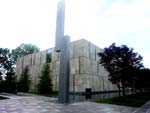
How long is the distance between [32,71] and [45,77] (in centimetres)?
830

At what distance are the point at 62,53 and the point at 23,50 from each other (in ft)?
126

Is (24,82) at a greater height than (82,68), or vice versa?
(82,68)

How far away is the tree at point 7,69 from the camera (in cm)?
2282

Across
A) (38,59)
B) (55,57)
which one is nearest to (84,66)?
(55,57)

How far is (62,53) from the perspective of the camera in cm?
1386

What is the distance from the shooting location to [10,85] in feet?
74.7

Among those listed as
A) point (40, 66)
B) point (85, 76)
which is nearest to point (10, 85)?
point (40, 66)

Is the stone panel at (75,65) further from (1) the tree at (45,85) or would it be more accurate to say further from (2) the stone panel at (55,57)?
(2) the stone panel at (55,57)

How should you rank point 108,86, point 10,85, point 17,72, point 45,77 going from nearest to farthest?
point 10,85 < point 45,77 < point 108,86 < point 17,72

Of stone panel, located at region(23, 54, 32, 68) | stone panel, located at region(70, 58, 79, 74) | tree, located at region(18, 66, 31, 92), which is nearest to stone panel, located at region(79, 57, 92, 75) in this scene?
stone panel, located at region(70, 58, 79, 74)

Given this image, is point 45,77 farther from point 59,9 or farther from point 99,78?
point 59,9

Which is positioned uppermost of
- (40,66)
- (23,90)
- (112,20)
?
(112,20)

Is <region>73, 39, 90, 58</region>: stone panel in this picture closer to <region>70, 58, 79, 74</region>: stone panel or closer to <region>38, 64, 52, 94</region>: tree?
<region>70, 58, 79, 74</region>: stone panel

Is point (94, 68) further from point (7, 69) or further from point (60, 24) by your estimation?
point (7, 69)
